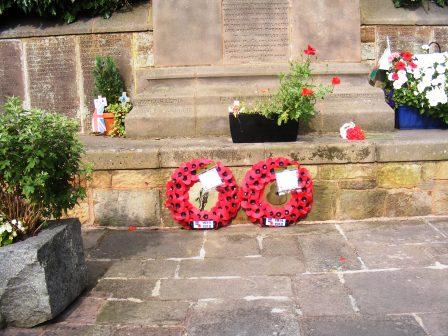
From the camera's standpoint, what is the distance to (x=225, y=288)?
356 cm

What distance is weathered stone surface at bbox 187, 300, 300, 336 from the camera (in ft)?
9.76

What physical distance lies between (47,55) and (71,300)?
13.6 ft

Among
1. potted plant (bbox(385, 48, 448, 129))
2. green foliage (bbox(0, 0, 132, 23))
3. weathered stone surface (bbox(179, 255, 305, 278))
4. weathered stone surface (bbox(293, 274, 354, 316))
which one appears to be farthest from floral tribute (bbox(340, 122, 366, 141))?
green foliage (bbox(0, 0, 132, 23))

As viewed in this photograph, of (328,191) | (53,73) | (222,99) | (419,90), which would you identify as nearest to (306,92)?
(328,191)

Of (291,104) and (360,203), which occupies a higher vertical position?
(291,104)

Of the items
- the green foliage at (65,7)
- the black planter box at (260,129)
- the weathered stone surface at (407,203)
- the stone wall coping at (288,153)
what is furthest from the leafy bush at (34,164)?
the green foliage at (65,7)

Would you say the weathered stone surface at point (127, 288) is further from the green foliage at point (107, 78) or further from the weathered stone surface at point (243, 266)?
the green foliage at point (107, 78)

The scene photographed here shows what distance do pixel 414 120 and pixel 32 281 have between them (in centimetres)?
471

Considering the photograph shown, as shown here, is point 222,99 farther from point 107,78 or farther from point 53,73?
point 53,73

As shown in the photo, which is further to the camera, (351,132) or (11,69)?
(11,69)

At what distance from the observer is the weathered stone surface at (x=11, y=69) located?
666 centimetres

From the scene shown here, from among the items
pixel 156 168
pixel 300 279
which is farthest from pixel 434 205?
pixel 156 168

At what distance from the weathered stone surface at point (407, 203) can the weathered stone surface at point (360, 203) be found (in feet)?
0.28

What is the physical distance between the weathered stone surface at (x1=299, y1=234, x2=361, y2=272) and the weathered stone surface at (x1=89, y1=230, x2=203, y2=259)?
0.89 meters
